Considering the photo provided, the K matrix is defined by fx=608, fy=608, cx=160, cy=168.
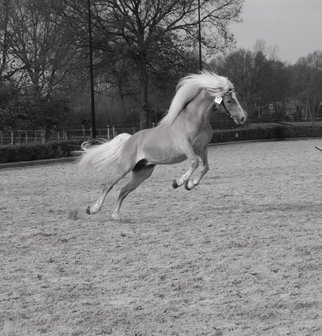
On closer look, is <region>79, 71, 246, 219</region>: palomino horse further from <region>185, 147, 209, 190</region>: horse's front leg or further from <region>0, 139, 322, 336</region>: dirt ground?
<region>0, 139, 322, 336</region>: dirt ground

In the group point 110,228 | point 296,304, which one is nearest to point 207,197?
point 110,228

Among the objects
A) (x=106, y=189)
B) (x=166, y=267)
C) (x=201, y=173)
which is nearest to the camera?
(x=166, y=267)

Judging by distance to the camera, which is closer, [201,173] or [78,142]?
[201,173]

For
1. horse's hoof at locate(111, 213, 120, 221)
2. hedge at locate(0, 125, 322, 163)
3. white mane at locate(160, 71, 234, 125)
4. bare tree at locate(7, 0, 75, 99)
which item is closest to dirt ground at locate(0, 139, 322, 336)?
horse's hoof at locate(111, 213, 120, 221)

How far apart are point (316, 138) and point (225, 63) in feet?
126

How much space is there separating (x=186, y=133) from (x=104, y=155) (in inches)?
57.7

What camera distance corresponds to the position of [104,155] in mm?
8867

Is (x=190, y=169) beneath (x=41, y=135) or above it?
beneath

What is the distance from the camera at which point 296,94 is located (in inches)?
3600

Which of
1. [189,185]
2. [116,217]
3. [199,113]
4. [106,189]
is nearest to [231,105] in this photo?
[199,113]

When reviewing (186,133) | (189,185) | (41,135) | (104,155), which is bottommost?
(189,185)

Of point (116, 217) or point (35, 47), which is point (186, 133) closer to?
point (116, 217)

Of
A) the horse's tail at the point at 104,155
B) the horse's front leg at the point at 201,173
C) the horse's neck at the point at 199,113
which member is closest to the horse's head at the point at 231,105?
the horse's neck at the point at 199,113

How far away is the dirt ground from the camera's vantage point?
4.48 meters
